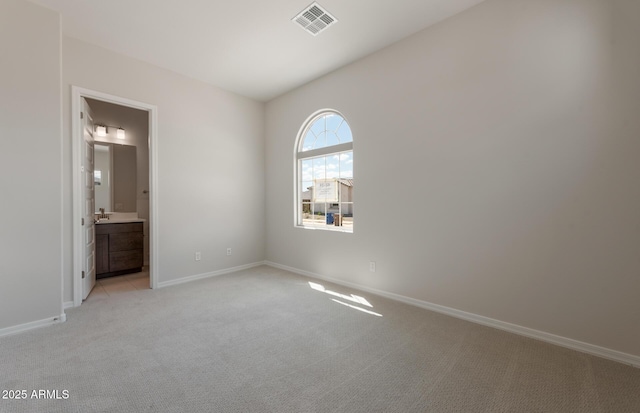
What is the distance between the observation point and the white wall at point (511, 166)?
1966 millimetres

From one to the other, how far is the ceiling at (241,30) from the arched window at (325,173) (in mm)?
807

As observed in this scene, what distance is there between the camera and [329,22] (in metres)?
2.73

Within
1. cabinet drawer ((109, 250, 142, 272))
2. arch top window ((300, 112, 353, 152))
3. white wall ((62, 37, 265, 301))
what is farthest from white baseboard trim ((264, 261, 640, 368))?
cabinet drawer ((109, 250, 142, 272))

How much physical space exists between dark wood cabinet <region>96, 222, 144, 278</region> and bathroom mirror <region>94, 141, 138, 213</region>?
708mm

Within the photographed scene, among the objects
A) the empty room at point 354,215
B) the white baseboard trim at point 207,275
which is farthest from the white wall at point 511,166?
the white baseboard trim at point 207,275

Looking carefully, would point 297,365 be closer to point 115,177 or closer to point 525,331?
point 525,331

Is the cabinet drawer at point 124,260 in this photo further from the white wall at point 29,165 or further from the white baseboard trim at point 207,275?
the white wall at point 29,165

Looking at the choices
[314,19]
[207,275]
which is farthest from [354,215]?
[207,275]

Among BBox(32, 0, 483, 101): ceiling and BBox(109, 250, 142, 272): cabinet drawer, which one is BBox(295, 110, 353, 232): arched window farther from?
BBox(109, 250, 142, 272): cabinet drawer

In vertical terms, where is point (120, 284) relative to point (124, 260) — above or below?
below

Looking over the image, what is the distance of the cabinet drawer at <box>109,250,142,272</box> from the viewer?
13.5 ft

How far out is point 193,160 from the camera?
401cm

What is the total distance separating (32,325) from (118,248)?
187 centimetres

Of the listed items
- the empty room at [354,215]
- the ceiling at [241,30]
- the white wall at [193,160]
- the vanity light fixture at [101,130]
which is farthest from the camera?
the vanity light fixture at [101,130]
